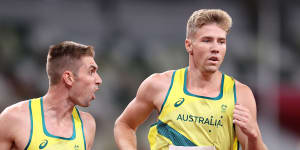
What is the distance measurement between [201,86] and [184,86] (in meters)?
0.12

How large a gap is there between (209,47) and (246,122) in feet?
1.98

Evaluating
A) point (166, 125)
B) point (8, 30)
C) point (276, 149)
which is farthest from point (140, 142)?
point (166, 125)

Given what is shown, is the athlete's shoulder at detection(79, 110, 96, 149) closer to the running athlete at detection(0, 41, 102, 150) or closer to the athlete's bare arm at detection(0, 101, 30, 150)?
the running athlete at detection(0, 41, 102, 150)

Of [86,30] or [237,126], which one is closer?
[237,126]

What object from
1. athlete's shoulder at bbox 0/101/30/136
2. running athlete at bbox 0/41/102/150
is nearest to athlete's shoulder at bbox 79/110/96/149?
running athlete at bbox 0/41/102/150

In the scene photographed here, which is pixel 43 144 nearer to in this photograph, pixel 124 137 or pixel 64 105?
pixel 64 105

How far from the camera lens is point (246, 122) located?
128 inches

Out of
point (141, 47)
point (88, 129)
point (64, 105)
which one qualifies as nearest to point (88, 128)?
point (88, 129)

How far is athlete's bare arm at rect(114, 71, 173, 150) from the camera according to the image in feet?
12.2

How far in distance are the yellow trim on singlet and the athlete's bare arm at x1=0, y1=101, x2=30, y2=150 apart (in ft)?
0.14

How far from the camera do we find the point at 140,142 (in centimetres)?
791

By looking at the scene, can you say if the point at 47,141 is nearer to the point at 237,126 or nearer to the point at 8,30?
the point at 237,126

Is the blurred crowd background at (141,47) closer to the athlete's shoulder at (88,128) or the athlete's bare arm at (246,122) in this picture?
the athlete's shoulder at (88,128)

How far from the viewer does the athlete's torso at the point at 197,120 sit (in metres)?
3.50
